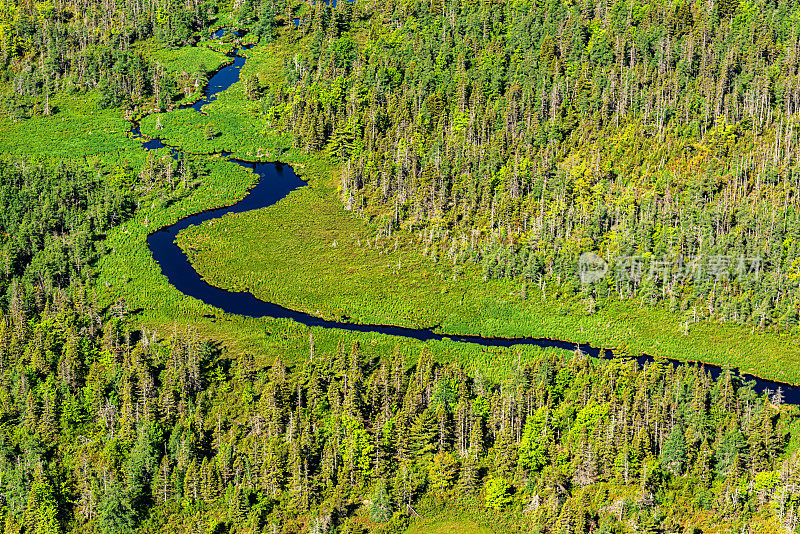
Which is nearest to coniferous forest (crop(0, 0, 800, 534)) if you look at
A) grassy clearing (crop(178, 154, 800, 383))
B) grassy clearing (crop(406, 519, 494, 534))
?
grassy clearing (crop(406, 519, 494, 534))

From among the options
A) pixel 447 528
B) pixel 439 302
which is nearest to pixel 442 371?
pixel 447 528

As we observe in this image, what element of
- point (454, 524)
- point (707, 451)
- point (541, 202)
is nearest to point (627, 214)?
point (541, 202)

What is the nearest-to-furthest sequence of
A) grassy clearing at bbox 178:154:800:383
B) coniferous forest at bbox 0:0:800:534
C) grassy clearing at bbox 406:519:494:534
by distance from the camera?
grassy clearing at bbox 406:519:494:534, coniferous forest at bbox 0:0:800:534, grassy clearing at bbox 178:154:800:383

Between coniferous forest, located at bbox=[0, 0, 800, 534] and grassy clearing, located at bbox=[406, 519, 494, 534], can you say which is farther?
coniferous forest, located at bbox=[0, 0, 800, 534]

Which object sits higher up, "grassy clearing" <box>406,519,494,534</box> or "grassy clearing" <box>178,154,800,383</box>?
"grassy clearing" <box>178,154,800,383</box>

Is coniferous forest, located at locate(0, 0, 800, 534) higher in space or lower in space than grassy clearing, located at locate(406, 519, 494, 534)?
higher

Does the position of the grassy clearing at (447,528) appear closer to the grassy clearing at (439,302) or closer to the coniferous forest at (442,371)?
the coniferous forest at (442,371)

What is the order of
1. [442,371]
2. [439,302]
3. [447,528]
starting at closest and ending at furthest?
[447,528] < [442,371] < [439,302]

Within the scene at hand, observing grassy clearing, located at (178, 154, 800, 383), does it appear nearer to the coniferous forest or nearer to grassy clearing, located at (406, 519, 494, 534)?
the coniferous forest

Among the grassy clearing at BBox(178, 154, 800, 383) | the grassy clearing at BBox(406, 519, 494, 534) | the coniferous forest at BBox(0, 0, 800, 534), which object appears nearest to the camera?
the grassy clearing at BBox(406, 519, 494, 534)

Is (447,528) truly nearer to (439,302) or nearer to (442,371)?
(442,371)

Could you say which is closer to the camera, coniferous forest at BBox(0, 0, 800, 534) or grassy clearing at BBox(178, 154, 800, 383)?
coniferous forest at BBox(0, 0, 800, 534)
